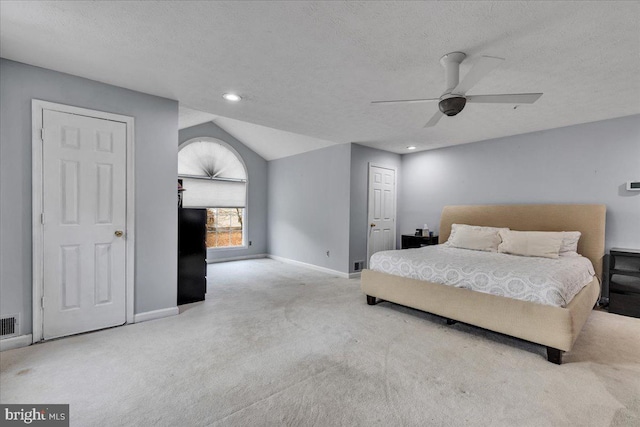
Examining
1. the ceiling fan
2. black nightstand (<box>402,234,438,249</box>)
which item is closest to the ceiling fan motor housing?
the ceiling fan

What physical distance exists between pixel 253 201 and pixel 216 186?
3.15ft

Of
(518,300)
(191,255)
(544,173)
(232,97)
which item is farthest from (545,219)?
(191,255)

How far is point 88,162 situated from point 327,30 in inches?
99.3

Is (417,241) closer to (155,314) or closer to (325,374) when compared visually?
(325,374)

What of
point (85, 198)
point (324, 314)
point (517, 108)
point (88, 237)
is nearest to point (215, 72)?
point (85, 198)

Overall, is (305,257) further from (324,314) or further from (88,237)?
(88,237)

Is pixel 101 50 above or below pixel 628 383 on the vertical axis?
above

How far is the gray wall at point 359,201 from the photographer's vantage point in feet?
17.0

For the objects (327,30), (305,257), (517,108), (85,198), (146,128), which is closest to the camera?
(327,30)

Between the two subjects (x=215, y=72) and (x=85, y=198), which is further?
(x=85, y=198)

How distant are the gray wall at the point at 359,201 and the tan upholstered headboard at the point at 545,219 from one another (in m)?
1.39

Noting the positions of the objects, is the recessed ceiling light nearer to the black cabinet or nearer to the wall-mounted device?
the black cabinet

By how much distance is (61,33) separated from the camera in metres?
2.02

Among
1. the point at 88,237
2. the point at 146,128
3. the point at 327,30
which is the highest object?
the point at 327,30
